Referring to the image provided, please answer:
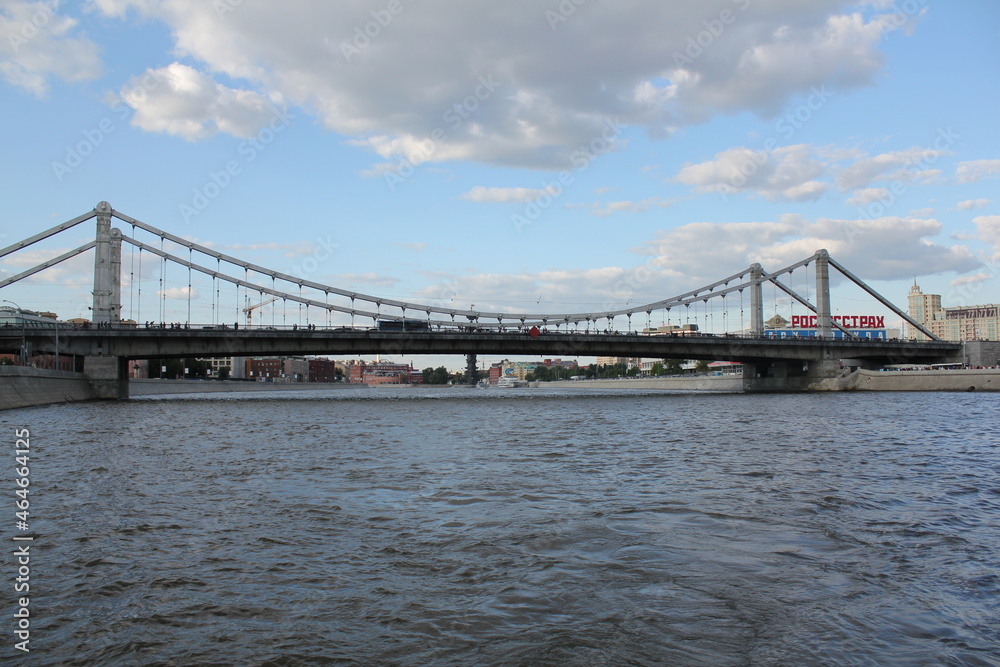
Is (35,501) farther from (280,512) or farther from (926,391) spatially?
(926,391)

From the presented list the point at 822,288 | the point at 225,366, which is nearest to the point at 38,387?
the point at 822,288

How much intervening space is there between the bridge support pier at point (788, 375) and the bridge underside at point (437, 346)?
14 cm

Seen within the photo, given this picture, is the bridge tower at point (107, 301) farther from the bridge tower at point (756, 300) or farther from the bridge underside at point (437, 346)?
the bridge tower at point (756, 300)

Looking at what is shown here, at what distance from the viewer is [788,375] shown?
285 ft

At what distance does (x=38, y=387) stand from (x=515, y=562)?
2083 inches

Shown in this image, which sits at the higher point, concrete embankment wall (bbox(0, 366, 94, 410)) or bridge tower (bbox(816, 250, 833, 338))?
bridge tower (bbox(816, 250, 833, 338))

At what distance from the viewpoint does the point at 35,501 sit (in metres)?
12.0

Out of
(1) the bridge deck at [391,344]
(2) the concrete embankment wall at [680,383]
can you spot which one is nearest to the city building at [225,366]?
(1) the bridge deck at [391,344]

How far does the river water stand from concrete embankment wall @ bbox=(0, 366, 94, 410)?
3276cm

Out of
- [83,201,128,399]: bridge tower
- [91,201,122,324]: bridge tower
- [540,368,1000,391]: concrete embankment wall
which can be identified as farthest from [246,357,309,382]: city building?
[540,368,1000,391]: concrete embankment wall

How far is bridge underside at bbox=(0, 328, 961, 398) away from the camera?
200 ft

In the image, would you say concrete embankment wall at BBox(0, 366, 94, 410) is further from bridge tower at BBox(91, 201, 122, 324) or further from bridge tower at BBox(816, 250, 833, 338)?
bridge tower at BBox(816, 250, 833, 338)

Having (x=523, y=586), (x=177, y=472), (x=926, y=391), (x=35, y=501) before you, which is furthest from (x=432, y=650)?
(x=926, y=391)

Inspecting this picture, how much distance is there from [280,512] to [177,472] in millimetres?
6110
